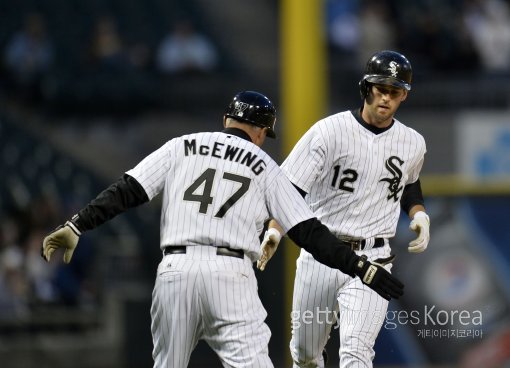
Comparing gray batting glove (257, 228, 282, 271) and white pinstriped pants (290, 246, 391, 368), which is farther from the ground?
gray batting glove (257, 228, 282, 271)

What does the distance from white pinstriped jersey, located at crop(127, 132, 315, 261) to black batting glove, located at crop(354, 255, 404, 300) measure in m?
0.31

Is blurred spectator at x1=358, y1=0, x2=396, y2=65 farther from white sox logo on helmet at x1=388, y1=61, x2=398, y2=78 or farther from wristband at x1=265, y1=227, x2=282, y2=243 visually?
wristband at x1=265, y1=227, x2=282, y2=243

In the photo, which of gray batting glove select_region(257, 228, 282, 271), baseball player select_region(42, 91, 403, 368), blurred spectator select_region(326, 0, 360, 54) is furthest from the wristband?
blurred spectator select_region(326, 0, 360, 54)

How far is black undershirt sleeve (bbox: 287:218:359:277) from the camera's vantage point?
16.7 feet

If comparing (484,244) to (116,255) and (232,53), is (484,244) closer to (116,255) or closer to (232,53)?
(116,255)

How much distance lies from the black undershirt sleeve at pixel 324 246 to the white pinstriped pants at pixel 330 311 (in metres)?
0.57

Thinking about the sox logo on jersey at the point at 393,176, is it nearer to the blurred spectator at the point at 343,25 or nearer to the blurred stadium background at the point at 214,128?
the blurred stadium background at the point at 214,128

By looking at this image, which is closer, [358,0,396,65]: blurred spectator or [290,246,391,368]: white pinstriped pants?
[290,246,391,368]: white pinstriped pants

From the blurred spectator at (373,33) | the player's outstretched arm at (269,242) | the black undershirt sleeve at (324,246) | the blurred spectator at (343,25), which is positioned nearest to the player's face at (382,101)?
the player's outstretched arm at (269,242)

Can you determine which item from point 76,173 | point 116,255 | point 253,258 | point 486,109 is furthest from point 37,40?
point 253,258

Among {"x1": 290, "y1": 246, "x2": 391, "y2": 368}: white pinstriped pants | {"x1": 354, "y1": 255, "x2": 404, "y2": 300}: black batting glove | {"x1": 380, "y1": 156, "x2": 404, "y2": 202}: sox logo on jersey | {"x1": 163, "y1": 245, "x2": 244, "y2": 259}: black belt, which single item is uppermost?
{"x1": 380, "y1": 156, "x2": 404, "y2": 202}: sox logo on jersey

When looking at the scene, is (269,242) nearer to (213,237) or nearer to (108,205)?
(213,237)

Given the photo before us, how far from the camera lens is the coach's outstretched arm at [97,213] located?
5.00 m

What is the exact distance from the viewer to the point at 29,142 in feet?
41.8
